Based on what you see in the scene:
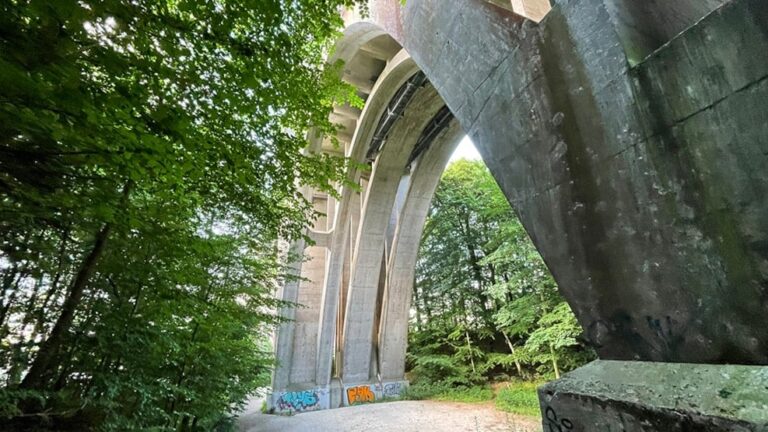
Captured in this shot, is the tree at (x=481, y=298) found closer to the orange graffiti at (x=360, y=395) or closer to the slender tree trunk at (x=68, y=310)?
the orange graffiti at (x=360, y=395)

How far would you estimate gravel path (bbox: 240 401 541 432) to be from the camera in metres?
8.87

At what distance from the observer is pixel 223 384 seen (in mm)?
6051

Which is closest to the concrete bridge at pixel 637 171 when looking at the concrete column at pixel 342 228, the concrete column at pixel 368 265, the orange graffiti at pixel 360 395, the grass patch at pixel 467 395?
the concrete column at pixel 342 228

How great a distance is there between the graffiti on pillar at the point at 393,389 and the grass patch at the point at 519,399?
408 cm

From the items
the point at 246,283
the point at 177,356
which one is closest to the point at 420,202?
the point at 246,283

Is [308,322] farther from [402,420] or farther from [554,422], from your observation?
[554,422]

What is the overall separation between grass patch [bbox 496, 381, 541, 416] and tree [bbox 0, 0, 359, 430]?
9796mm

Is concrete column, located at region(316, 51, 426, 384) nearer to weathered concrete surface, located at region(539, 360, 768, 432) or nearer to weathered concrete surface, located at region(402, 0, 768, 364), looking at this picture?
weathered concrete surface, located at region(402, 0, 768, 364)

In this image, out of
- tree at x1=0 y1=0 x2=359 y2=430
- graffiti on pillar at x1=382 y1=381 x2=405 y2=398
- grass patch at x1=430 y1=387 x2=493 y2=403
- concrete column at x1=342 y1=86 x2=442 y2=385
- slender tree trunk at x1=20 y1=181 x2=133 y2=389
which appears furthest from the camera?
graffiti on pillar at x1=382 y1=381 x2=405 y2=398

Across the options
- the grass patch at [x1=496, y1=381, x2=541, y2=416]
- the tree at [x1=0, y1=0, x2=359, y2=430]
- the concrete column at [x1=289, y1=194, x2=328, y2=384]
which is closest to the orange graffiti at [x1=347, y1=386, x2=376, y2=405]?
the concrete column at [x1=289, y1=194, x2=328, y2=384]

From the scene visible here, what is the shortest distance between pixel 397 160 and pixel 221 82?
1167 cm

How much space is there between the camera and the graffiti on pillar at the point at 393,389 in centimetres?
Answer: 1415

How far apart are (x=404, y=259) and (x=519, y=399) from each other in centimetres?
693

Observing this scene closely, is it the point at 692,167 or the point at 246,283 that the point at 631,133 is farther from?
the point at 246,283
